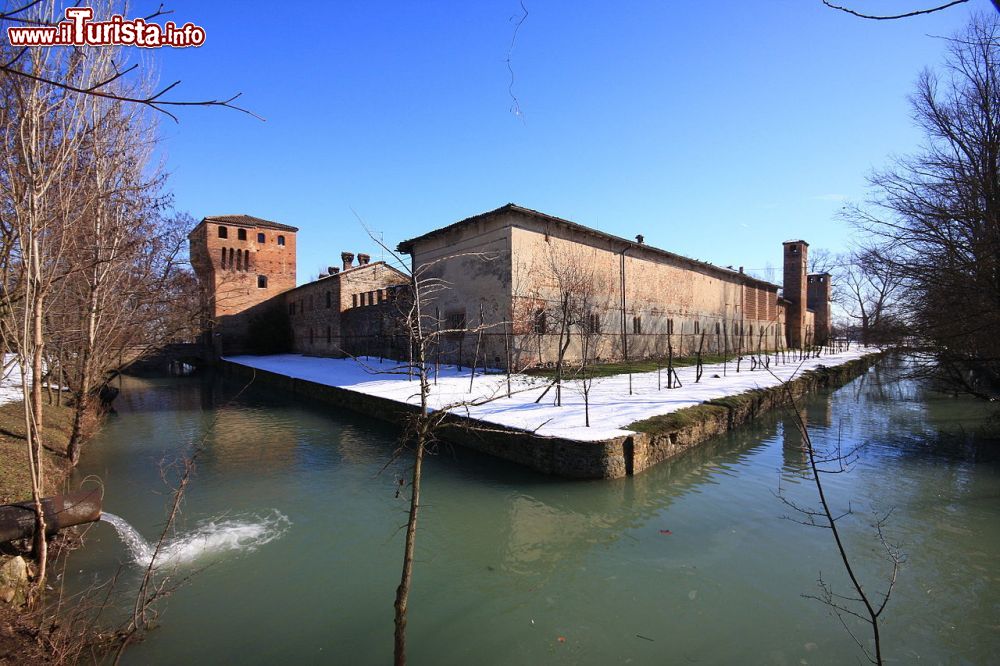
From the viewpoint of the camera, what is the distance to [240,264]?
3738 cm

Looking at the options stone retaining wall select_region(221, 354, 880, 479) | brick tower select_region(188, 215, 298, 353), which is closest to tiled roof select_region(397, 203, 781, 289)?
stone retaining wall select_region(221, 354, 880, 479)

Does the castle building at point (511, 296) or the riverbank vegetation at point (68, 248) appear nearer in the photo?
the riverbank vegetation at point (68, 248)

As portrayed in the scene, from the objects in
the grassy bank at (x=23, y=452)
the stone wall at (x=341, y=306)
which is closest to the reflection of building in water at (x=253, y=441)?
the grassy bank at (x=23, y=452)

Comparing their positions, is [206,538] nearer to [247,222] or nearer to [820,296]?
[247,222]

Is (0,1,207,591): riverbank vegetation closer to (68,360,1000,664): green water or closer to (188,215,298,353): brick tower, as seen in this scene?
(68,360,1000,664): green water

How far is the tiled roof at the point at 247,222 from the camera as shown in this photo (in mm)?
36431

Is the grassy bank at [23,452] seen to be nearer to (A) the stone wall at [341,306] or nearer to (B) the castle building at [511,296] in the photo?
(B) the castle building at [511,296]

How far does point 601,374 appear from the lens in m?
17.6

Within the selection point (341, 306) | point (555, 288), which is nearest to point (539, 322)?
point (555, 288)

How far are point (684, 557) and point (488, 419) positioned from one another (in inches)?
199

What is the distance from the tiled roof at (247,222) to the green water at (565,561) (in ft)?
104

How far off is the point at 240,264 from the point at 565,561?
3938 cm

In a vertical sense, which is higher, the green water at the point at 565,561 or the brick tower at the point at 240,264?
the brick tower at the point at 240,264

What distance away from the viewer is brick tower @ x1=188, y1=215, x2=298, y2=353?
36.0 meters
